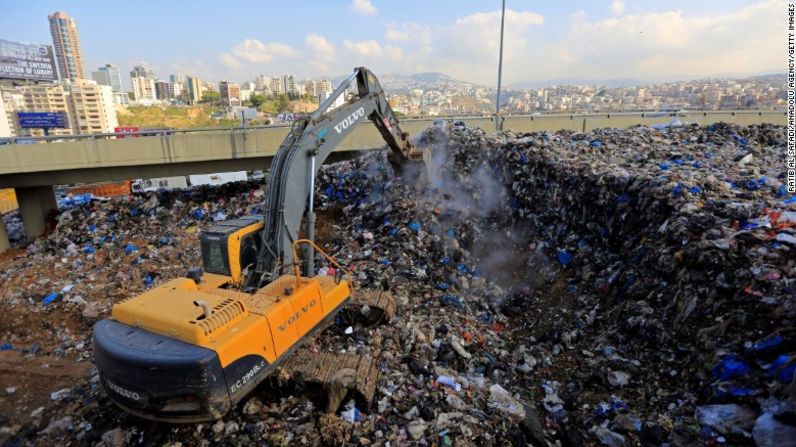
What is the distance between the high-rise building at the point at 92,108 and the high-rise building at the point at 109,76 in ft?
271

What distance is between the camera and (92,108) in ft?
242

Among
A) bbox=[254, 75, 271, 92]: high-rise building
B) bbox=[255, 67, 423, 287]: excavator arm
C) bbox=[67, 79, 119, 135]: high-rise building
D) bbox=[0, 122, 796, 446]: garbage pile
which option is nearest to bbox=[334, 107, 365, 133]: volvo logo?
bbox=[255, 67, 423, 287]: excavator arm

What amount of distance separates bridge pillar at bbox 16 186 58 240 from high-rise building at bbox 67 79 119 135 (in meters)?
70.3

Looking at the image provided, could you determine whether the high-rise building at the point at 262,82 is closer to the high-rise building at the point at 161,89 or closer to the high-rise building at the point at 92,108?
the high-rise building at the point at 161,89

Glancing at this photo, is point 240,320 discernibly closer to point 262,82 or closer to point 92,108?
point 92,108

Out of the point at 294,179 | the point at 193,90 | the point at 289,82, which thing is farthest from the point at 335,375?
the point at 193,90

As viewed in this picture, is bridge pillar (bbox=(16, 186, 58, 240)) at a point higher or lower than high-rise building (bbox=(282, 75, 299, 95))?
lower

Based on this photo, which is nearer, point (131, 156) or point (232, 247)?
point (232, 247)

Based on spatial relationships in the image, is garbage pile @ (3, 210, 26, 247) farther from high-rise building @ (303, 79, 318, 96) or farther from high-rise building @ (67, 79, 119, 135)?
high-rise building @ (303, 79, 318, 96)

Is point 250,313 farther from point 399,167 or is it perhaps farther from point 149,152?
point 149,152

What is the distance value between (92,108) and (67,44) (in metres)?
93.2

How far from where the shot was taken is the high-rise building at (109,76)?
488 feet

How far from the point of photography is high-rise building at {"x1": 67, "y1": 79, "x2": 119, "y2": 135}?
7294cm

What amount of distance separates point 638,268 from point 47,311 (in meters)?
9.04
